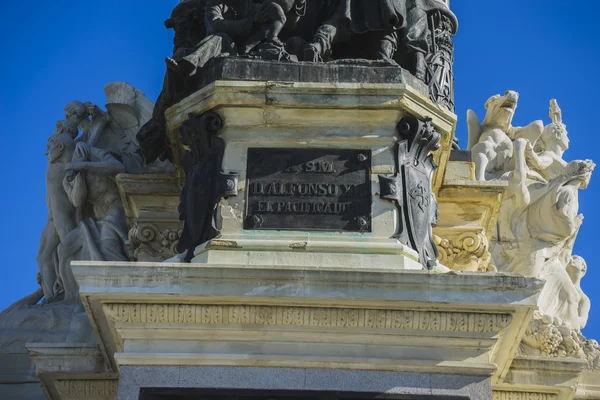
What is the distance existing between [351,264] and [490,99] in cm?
757

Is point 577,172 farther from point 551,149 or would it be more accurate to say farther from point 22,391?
point 22,391

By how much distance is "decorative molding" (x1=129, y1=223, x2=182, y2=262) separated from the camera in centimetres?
1452

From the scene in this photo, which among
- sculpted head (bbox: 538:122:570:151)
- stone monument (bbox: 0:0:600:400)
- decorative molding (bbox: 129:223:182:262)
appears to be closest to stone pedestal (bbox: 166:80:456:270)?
stone monument (bbox: 0:0:600:400)

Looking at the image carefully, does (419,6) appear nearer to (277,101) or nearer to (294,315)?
(277,101)

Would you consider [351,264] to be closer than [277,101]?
Yes

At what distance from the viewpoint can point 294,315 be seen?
39.0 feet

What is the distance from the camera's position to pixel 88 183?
15969mm

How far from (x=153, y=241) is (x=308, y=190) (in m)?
2.68

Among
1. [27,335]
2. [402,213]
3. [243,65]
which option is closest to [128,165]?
[27,335]

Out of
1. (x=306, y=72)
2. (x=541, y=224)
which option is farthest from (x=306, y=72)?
(x=541, y=224)

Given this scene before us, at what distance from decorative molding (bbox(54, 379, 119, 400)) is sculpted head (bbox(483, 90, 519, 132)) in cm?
772

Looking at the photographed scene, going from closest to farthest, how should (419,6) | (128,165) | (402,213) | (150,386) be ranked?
1. (150,386)
2. (402,213)
3. (419,6)
4. (128,165)

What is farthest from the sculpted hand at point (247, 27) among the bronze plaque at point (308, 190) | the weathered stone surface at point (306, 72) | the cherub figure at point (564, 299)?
the cherub figure at point (564, 299)

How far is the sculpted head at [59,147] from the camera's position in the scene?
16438mm
